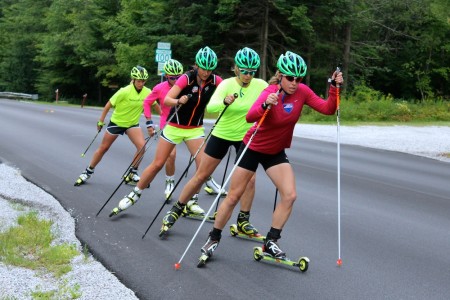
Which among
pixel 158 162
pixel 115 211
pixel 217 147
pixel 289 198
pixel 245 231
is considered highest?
pixel 217 147

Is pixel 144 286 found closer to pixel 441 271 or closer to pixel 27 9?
pixel 441 271

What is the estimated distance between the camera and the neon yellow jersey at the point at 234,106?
20.9 feet

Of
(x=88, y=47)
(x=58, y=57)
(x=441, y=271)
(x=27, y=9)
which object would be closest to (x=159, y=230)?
(x=441, y=271)

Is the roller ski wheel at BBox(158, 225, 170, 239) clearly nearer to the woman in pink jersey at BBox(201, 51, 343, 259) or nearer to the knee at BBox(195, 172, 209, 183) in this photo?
the knee at BBox(195, 172, 209, 183)

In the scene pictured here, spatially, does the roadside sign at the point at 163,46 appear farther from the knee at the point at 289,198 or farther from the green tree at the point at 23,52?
the green tree at the point at 23,52

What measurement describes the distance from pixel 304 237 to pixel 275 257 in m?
1.26

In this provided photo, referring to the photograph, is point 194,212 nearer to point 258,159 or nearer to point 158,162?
point 158,162

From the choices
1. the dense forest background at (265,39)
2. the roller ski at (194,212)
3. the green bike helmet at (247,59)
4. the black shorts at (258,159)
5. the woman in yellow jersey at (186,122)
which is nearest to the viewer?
the black shorts at (258,159)

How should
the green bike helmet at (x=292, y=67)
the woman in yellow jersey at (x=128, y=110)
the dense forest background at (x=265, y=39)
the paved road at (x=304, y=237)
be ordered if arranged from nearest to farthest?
1. the paved road at (x=304, y=237)
2. the green bike helmet at (x=292, y=67)
3. the woman in yellow jersey at (x=128, y=110)
4. the dense forest background at (x=265, y=39)

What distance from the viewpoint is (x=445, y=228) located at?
7633 millimetres

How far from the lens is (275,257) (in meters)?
5.77

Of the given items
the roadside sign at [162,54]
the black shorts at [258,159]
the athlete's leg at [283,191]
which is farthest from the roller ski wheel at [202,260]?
the roadside sign at [162,54]

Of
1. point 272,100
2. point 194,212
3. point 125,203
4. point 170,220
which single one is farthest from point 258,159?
point 125,203

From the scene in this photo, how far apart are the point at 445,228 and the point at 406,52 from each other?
4283cm
